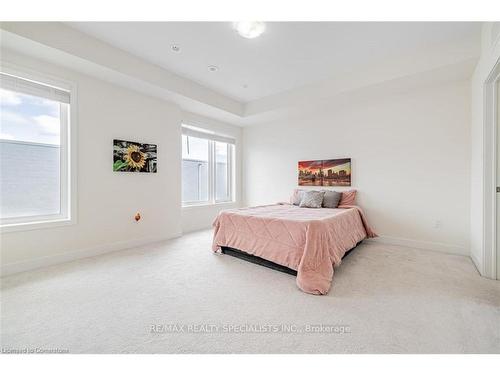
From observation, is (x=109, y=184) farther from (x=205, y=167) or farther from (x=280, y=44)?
(x=280, y=44)

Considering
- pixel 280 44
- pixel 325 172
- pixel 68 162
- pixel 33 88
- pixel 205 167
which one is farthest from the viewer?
pixel 205 167

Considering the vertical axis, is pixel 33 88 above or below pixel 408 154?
above

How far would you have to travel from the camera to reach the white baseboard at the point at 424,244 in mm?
3019

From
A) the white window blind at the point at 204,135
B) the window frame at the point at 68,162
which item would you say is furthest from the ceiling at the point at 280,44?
the white window blind at the point at 204,135

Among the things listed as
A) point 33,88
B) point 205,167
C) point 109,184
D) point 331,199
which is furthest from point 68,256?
point 331,199

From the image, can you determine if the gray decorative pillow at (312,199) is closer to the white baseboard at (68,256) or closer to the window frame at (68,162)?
the white baseboard at (68,256)

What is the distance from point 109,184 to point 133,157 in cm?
54

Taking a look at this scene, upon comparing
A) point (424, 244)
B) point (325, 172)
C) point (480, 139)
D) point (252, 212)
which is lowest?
point (424, 244)

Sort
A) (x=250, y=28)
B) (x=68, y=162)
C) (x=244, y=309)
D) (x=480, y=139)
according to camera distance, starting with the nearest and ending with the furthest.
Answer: (x=244, y=309) < (x=250, y=28) < (x=480, y=139) < (x=68, y=162)

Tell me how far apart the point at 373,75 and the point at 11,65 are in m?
4.45

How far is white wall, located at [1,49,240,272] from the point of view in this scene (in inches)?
101

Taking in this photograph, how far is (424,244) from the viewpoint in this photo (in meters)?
3.25
